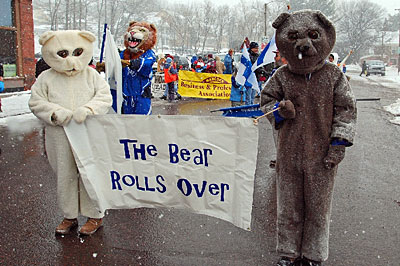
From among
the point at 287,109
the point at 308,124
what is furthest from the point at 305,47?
the point at 308,124

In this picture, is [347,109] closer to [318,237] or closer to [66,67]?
[318,237]

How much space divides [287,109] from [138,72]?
8.58 feet

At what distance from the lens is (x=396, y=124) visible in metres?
11.0

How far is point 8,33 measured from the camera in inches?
583

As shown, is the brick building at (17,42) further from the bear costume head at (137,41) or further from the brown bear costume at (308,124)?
the brown bear costume at (308,124)

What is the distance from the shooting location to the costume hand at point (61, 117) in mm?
3494

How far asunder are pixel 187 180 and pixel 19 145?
17.0ft

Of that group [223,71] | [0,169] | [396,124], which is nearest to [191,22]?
[223,71]

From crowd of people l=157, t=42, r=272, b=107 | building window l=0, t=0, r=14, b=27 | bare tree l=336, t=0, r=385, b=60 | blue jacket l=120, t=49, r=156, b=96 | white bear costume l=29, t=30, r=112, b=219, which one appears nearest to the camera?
white bear costume l=29, t=30, r=112, b=219

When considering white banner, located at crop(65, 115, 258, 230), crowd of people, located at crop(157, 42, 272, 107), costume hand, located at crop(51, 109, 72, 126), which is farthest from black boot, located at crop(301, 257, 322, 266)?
crowd of people, located at crop(157, 42, 272, 107)

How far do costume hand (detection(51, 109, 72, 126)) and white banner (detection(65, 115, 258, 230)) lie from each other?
0.25ft

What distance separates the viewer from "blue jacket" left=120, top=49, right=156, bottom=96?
499cm

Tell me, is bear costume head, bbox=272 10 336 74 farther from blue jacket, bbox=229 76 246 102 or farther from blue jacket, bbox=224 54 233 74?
blue jacket, bbox=224 54 233 74

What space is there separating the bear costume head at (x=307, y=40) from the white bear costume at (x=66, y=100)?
5.86ft
